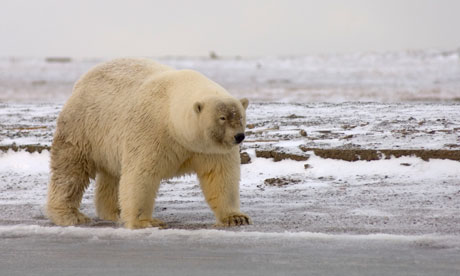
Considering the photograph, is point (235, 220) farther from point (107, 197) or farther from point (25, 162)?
point (25, 162)

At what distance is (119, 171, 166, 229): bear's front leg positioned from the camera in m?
6.31

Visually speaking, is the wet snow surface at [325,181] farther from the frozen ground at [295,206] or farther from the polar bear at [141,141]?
the polar bear at [141,141]

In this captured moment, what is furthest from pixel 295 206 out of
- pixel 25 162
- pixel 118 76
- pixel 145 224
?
pixel 25 162

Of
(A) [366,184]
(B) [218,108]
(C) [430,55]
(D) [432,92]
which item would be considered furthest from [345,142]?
(C) [430,55]

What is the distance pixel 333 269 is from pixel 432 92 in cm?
1365

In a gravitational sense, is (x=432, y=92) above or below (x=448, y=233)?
above

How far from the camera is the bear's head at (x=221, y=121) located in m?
5.73

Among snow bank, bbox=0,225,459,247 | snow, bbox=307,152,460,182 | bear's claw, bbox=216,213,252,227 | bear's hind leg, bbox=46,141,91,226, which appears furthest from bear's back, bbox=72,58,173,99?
snow, bbox=307,152,460,182

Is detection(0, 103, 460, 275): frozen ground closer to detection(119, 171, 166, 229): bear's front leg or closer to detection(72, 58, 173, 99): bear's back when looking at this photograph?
detection(119, 171, 166, 229): bear's front leg

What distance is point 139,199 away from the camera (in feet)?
20.8

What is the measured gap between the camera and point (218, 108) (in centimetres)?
575

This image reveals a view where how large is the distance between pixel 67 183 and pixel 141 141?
4.00 ft

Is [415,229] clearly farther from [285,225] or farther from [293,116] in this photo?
[293,116]

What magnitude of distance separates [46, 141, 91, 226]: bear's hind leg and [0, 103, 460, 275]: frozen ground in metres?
0.18
